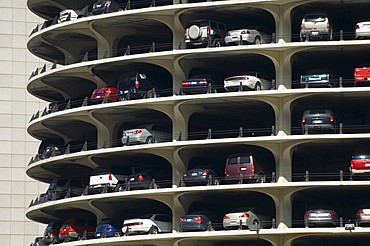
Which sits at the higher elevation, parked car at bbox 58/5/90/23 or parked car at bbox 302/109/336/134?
parked car at bbox 58/5/90/23

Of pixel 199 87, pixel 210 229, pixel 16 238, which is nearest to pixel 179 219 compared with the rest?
pixel 210 229

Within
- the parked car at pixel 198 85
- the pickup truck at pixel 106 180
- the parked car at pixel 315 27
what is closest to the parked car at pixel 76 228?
the pickup truck at pixel 106 180

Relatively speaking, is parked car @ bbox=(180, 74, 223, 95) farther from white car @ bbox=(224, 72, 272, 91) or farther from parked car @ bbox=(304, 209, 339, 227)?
parked car @ bbox=(304, 209, 339, 227)

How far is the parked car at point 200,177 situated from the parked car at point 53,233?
43.6 feet

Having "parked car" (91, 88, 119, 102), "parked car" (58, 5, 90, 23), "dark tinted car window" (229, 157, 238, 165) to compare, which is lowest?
"dark tinted car window" (229, 157, 238, 165)

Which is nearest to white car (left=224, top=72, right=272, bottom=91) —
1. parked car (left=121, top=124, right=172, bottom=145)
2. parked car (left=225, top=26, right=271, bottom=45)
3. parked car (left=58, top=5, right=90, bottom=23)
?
parked car (left=225, top=26, right=271, bottom=45)

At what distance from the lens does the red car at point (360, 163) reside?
3054 inches

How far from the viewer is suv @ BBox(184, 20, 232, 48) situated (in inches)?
3214

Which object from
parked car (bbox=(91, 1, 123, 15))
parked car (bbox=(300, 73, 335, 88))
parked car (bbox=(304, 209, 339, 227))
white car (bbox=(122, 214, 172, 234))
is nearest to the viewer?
parked car (bbox=(304, 209, 339, 227))

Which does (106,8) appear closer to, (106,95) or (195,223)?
(106,95)

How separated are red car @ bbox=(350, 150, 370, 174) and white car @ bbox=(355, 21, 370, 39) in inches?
332

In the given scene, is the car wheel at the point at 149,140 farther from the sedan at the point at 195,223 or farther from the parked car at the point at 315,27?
the parked car at the point at 315,27

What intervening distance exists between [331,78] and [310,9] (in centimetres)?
667

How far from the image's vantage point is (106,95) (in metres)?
84.8
